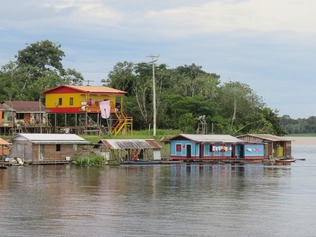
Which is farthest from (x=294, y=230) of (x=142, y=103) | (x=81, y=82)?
(x=81, y=82)

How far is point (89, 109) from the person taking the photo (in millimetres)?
74750

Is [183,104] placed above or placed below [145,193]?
above

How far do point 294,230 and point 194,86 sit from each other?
70783 mm

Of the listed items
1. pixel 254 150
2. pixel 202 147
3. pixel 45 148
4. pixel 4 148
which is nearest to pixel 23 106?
pixel 45 148

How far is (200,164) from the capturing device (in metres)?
66.6

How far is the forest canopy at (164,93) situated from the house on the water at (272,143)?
8.56m

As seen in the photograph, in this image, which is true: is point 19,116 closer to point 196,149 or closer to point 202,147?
point 196,149

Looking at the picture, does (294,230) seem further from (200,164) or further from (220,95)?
(220,95)

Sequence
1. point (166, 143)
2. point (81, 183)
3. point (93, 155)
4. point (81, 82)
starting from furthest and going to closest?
point (81, 82), point (166, 143), point (93, 155), point (81, 183)

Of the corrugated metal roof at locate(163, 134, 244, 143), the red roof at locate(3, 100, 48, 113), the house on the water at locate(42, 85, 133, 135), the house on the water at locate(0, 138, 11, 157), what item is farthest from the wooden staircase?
the house on the water at locate(0, 138, 11, 157)

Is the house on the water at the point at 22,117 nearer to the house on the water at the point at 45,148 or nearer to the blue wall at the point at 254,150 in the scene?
the house on the water at the point at 45,148

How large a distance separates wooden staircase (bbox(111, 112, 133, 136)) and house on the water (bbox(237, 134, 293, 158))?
1237 cm

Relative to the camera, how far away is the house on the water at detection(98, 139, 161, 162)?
63469 millimetres

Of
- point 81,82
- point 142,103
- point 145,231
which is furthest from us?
point 81,82
